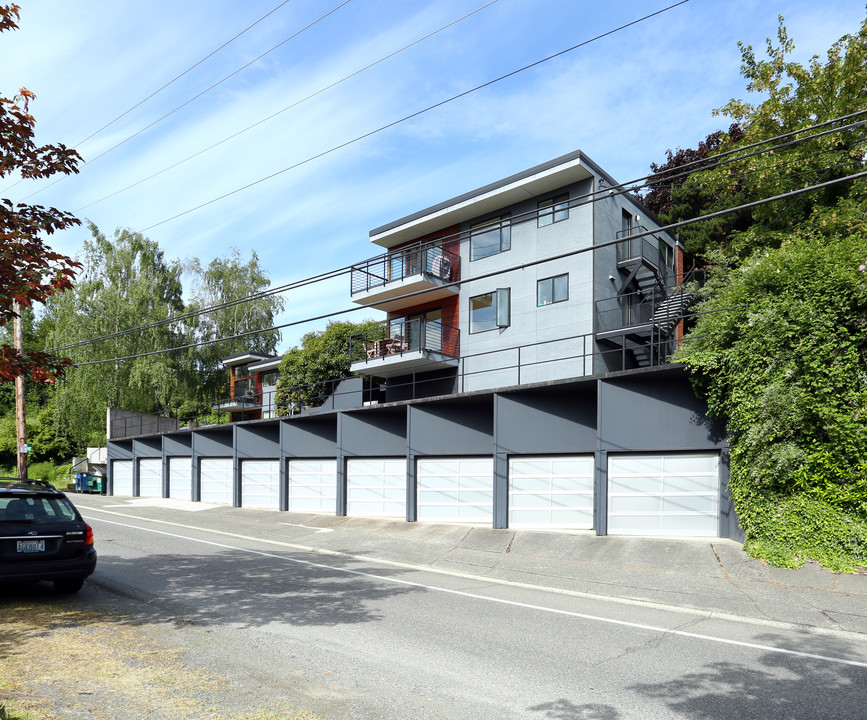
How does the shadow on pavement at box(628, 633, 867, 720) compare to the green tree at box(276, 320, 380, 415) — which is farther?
the green tree at box(276, 320, 380, 415)

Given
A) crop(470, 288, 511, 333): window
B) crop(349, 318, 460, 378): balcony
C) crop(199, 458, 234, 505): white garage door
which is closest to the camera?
crop(470, 288, 511, 333): window

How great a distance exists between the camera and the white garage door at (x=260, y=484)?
26.4m

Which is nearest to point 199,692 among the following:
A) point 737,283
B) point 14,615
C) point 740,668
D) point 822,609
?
point 14,615

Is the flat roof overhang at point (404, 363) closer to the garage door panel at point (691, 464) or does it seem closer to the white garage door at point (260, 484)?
the white garage door at point (260, 484)

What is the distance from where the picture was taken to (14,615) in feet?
27.4

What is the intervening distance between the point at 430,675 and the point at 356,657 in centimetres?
96

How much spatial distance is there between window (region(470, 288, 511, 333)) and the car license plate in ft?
56.6

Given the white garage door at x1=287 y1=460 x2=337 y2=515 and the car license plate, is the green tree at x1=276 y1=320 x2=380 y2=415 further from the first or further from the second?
the car license plate


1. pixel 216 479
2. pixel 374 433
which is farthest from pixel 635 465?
pixel 216 479

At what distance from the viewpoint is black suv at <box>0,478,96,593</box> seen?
28.8ft

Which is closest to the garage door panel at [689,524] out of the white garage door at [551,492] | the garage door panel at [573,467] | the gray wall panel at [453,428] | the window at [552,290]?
the white garage door at [551,492]

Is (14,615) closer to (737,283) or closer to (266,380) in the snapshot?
(737,283)

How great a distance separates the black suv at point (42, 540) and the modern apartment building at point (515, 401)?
8.69 m

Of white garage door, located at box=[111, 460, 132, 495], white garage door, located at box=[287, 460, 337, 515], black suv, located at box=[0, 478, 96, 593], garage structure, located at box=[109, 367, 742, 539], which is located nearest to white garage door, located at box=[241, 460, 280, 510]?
garage structure, located at box=[109, 367, 742, 539]
